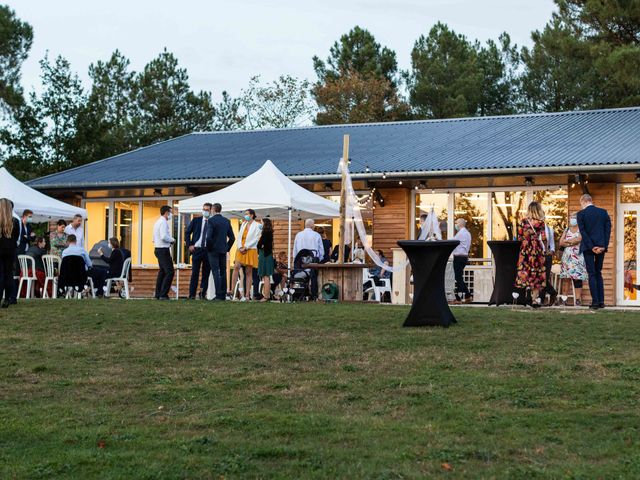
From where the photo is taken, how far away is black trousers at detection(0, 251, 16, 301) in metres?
14.5

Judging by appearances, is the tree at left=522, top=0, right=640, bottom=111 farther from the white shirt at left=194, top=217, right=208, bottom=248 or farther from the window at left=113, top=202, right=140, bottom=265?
the white shirt at left=194, top=217, right=208, bottom=248

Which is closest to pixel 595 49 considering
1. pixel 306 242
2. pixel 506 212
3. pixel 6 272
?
pixel 506 212

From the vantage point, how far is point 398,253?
2023 centimetres

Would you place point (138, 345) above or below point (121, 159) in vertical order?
below

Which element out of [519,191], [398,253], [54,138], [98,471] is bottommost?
[98,471]

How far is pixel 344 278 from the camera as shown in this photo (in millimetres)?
17547

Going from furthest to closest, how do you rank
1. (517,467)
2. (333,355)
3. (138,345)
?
1. (138,345)
2. (333,355)
3. (517,467)

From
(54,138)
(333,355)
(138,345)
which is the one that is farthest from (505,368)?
(54,138)

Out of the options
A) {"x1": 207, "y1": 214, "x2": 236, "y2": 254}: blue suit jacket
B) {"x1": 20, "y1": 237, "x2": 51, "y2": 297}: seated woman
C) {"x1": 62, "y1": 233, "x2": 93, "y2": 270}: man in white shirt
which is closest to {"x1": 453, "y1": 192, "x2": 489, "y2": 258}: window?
{"x1": 207, "y1": 214, "x2": 236, "y2": 254}: blue suit jacket

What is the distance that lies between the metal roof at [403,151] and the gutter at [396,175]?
0.08 ft

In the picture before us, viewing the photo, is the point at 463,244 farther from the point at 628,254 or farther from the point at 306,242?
the point at 628,254

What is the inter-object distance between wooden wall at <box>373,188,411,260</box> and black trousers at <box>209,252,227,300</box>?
712cm

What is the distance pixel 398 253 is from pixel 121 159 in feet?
39.8

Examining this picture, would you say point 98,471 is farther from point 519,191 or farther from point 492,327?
point 519,191
